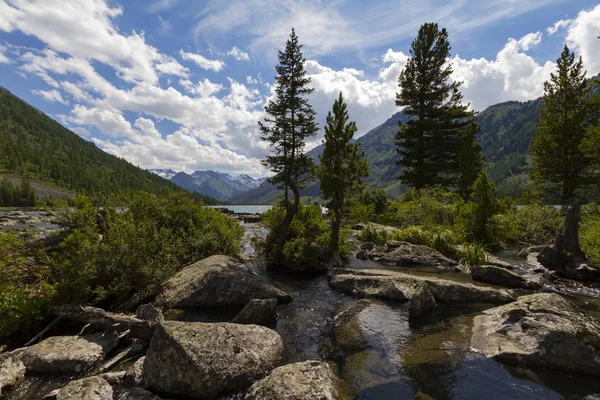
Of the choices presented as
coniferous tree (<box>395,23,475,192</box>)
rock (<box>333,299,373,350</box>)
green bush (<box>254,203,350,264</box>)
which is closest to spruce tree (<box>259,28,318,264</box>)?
green bush (<box>254,203,350,264</box>)

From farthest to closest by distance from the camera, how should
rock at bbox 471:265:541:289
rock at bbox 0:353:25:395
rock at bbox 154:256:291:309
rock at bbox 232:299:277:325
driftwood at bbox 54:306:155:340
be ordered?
1. rock at bbox 471:265:541:289
2. rock at bbox 154:256:291:309
3. rock at bbox 232:299:277:325
4. driftwood at bbox 54:306:155:340
5. rock at bbox 0:353:25:395

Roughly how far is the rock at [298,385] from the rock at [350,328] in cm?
196

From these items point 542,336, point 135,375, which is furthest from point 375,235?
point 135,375

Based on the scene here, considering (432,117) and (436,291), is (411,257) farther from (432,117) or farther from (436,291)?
(432,117)

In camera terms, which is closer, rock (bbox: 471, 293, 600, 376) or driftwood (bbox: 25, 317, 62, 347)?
rock (bbox: 471, 293, 600, 376)

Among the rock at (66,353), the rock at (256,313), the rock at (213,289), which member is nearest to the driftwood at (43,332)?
the rock at (66,353)

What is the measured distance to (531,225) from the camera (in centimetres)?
2606

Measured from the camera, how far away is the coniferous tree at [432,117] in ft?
129

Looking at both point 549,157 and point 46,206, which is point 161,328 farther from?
point 549,157

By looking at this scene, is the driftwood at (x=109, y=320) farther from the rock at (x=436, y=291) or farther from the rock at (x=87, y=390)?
the rock at (x=436, y=291)

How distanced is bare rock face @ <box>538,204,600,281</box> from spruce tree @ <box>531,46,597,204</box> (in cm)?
2025

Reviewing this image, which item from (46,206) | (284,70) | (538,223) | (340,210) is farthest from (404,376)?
(538,223)

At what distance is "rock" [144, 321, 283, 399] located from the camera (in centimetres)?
582

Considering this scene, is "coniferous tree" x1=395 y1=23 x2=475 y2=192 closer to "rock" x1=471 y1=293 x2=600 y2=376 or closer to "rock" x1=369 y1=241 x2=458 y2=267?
"rock" x1=369 y1=241 x2=458 y2=267
